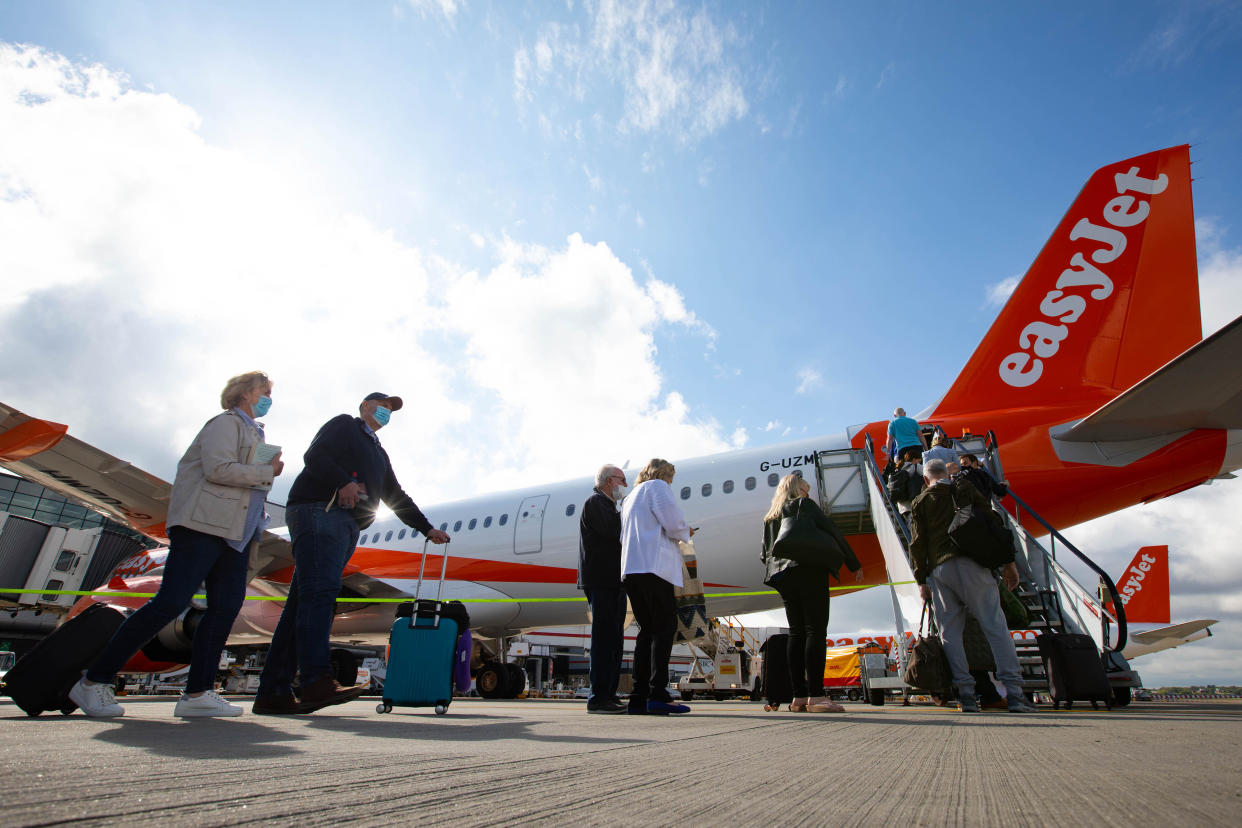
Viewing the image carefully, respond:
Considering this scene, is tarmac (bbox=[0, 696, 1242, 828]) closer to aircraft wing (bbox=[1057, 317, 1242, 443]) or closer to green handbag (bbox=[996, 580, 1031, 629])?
green handbag (bbox=[996, 580, 1031, 629])

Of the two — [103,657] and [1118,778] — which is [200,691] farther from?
[1118,778]

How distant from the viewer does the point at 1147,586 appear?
1770cm

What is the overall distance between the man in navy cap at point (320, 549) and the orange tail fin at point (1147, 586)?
1962 cm

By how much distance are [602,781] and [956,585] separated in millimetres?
4006

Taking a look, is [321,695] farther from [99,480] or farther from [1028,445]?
[99,480]

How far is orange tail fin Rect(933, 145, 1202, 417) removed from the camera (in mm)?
7746

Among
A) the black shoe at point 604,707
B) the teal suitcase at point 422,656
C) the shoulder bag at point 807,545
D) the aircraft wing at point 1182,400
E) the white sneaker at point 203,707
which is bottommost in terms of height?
the white sneaker at point 203,707

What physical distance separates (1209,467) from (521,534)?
26.7 feet

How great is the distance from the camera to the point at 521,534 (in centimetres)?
984

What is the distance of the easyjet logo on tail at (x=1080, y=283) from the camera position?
26.2ft

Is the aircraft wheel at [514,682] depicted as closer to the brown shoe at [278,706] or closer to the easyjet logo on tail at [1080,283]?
the brown shoe at [278,706]

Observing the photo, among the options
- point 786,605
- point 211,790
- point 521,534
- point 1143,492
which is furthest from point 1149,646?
point 211,790

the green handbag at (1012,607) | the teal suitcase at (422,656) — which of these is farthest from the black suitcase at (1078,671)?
the teal suitcase at (422,656)

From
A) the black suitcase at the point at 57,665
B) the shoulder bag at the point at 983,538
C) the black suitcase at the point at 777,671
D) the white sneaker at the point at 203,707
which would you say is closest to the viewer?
the black suitcase at the point at 57,665
